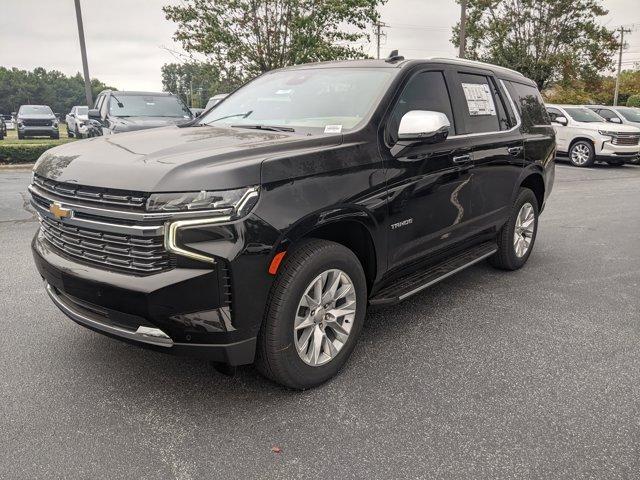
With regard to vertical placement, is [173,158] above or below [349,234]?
above

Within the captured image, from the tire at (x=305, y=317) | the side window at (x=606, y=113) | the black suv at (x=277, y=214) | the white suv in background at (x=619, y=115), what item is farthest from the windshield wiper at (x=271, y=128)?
the side window at (x=606, y=113)

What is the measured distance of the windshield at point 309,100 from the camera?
3453 mm

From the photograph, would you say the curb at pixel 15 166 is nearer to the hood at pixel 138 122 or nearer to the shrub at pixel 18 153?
the shrub at pixel 18 153

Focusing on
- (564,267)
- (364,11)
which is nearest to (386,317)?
(564,267)

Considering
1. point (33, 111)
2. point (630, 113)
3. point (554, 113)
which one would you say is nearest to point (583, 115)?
point (554, 113)

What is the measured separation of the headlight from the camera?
2414 mm

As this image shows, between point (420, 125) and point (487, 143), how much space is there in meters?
1.30

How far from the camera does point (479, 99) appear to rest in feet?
14.4

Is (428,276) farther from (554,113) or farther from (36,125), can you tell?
(36,125)

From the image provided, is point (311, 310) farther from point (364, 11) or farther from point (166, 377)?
point (364, 11)

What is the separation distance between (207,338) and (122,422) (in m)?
0.65

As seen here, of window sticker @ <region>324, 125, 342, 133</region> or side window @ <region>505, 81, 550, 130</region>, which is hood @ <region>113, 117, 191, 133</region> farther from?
window sticker @ <region>324, 125, 342, 133</region>

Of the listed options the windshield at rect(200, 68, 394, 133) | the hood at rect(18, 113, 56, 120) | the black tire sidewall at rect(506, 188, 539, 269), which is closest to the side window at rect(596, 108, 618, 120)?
the black tire sidewall at rect(506, 188, 539, 269)

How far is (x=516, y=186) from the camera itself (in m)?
4.87
